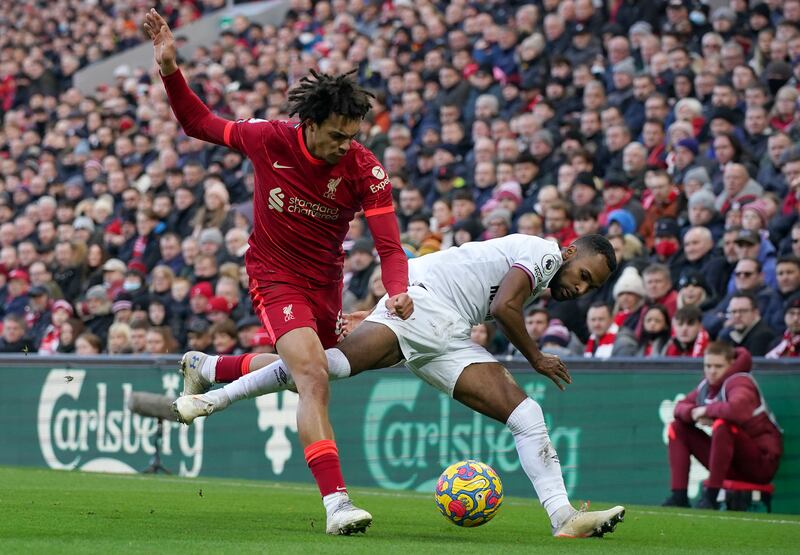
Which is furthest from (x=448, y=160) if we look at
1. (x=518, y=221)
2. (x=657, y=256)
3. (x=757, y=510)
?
(x=757, y=510)

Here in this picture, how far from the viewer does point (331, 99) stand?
294 inches

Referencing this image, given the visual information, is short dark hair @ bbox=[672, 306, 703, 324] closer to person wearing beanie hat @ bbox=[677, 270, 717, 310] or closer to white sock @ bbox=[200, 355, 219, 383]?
person wearing beanie hat @ bbox=[677, 270, 717, 310]

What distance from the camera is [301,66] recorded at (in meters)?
23.6

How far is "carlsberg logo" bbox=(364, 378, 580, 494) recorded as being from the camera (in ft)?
41.6

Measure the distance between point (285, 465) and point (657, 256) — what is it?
167 inches

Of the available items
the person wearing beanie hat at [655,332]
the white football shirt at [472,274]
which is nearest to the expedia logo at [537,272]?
the white football shirt at [472,274]

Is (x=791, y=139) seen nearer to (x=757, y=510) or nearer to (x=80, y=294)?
(x=757, y=510)

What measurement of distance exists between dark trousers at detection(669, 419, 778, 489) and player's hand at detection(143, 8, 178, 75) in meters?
5.57

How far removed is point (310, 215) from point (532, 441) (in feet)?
5.79

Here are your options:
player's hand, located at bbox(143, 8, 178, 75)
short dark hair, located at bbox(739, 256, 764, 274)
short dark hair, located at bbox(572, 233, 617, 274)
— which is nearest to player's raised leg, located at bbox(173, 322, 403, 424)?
short dark hair, located at bbox(572, 233, 617, 274)

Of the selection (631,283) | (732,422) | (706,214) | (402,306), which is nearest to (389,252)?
(402,306)

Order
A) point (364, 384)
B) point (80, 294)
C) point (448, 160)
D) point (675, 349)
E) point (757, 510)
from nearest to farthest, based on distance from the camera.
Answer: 1. point (757, 510)
2. point (675, 349)
3. point (364, 384)
4. point (448, 160)
5. point (80, 294)

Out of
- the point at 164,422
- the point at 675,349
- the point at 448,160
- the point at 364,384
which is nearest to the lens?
the point at 675,349

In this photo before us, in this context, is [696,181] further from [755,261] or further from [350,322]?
[350,322]
